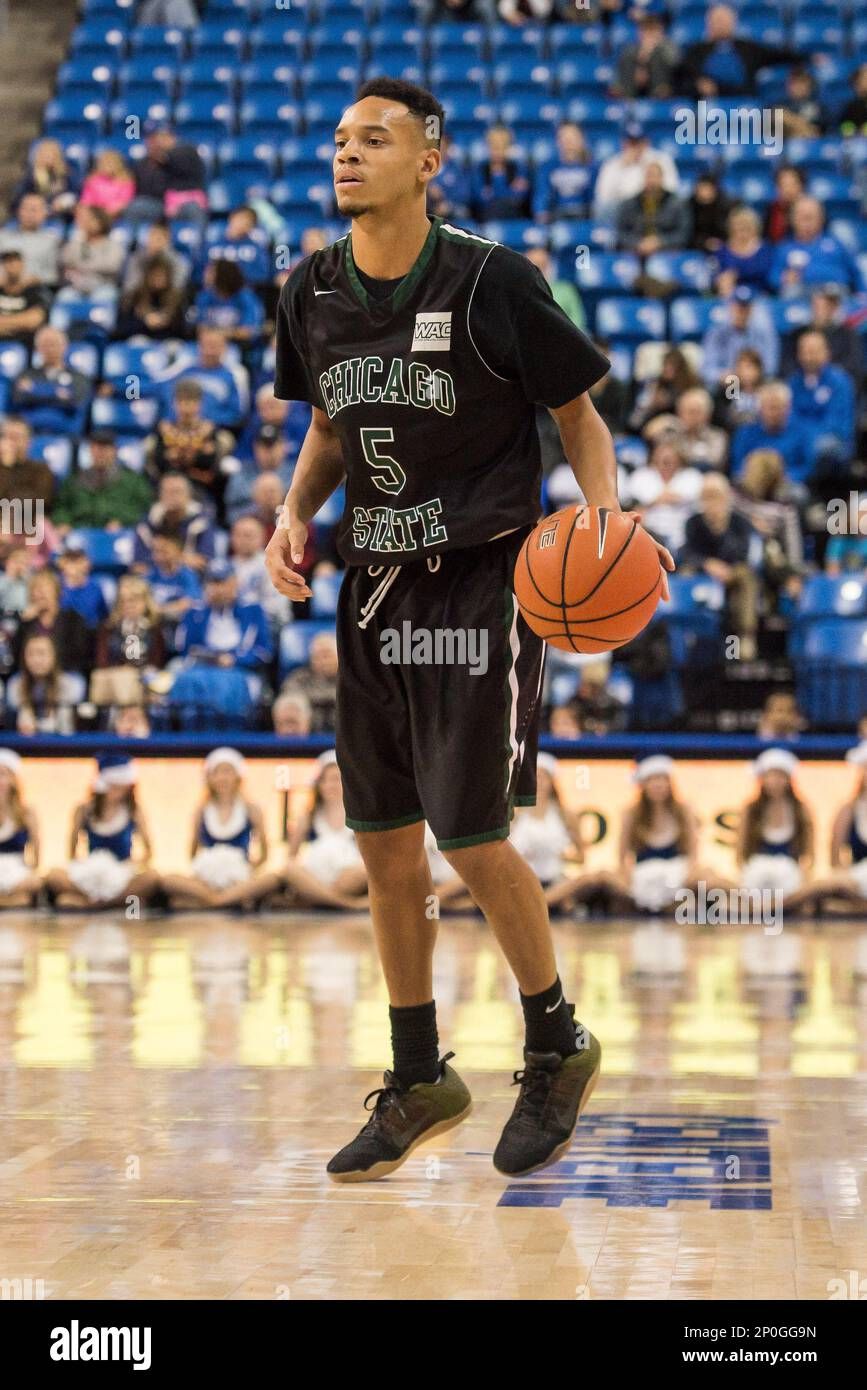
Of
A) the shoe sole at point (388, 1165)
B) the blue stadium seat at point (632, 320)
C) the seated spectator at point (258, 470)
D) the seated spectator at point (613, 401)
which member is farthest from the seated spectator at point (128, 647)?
the shoe sole at point (388, 1165)

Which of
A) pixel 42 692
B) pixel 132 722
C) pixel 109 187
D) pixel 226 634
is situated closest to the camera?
pixel 132 722

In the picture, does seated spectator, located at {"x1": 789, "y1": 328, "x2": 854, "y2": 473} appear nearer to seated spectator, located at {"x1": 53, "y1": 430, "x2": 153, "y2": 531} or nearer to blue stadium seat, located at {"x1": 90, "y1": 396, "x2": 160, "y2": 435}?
seated spectator, located at {"x1": 53, "y1": 430, "x2": 153, "y2": 531}

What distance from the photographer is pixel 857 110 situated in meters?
14.5

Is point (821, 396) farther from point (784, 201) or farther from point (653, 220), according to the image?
point (653, 220)

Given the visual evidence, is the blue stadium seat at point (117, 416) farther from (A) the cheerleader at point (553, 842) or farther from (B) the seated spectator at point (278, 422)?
(A) the cheerleader at point (553, 842)

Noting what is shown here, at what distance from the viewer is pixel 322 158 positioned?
49.8ft

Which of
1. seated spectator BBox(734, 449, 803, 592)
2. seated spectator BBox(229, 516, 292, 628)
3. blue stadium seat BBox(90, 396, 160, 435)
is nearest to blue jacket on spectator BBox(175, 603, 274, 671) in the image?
seated spectator BBox(229, 516, 292, 628)

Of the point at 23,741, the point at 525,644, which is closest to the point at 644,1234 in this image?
the point at 525,644

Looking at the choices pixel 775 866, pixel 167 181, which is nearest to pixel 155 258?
pixel 167 181

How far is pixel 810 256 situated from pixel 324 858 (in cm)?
550

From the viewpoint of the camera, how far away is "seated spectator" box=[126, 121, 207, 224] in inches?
566

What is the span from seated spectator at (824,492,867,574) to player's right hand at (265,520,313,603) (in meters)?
6.79

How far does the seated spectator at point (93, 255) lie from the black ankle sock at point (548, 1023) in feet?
34.0

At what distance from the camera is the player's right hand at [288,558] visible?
4430 millimetres
